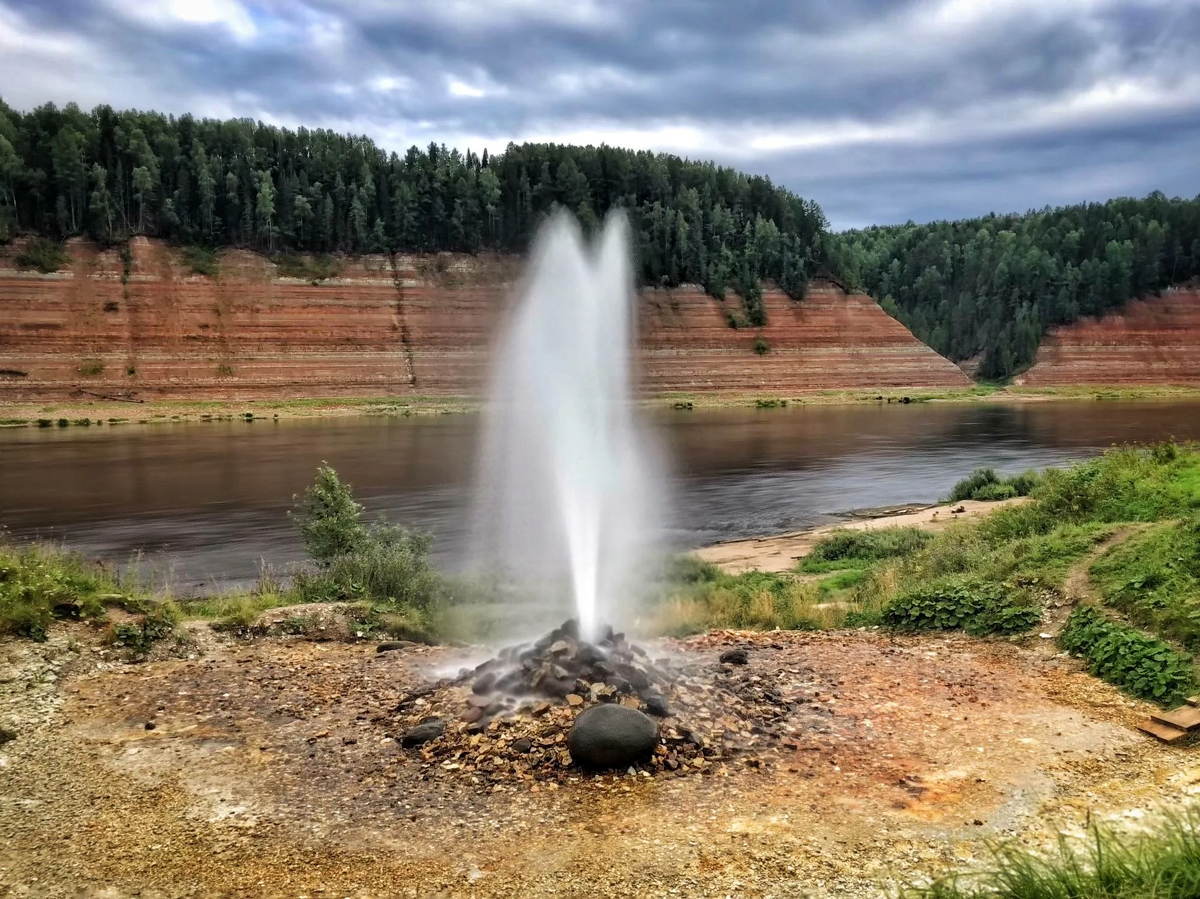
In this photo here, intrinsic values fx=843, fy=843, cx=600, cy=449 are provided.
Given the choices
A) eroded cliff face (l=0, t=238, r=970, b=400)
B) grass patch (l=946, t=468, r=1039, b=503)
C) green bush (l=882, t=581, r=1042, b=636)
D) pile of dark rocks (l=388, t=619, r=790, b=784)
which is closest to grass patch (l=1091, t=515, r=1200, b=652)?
green bush (l=882, t=581, r=1042, b=636)

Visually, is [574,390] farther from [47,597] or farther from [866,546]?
[866,546]

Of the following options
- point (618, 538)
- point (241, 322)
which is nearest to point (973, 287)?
point (241, 322)

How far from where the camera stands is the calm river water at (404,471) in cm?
2653

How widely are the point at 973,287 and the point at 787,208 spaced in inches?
1906

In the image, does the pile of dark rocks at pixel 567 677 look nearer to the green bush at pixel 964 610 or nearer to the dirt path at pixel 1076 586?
the green bush at pixel 964 610

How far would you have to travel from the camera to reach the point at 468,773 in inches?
322

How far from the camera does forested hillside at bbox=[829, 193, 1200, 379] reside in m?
120

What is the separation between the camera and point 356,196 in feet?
321

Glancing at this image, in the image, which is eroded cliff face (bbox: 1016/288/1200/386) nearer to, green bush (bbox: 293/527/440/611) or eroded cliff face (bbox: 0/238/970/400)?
eroded cliff face (bbox: 0/238/970/400)

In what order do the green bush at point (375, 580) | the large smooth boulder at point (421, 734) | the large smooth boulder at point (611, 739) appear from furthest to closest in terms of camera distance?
the green bush at point (375, 580)
the large smooth boulder at point (421, 734)
the large smooth boulder at point (611, 739)

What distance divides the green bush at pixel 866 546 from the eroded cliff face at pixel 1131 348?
9759 cm

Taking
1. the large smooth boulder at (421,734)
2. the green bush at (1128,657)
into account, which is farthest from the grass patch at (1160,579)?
the large smooth boulder at (421,734)

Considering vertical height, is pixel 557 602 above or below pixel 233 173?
below

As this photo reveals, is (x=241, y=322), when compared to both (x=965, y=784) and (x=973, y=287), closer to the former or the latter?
(x=965, y=784)
